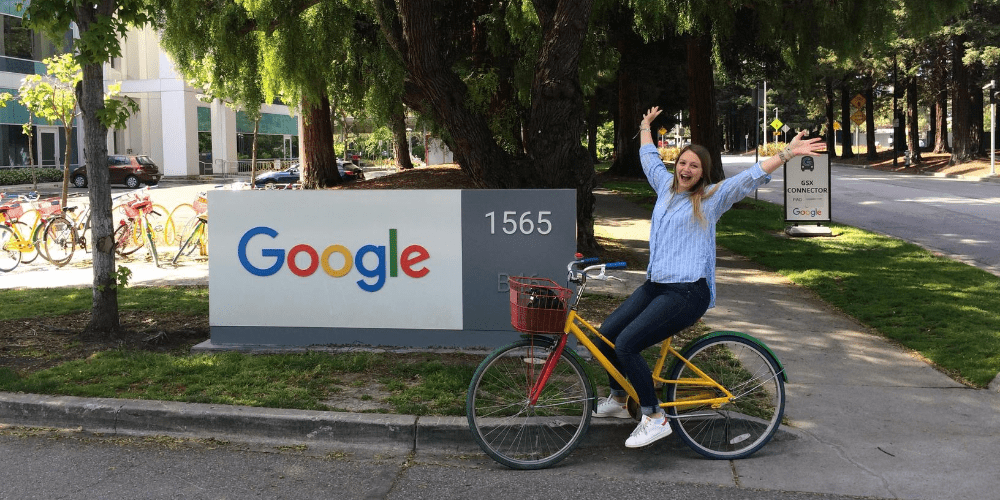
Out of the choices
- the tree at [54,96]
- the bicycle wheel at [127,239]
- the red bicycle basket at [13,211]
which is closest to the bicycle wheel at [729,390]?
the bicycle wheel at [127,239]

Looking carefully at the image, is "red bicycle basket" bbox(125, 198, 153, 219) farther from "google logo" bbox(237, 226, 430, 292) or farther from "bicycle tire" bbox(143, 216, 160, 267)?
"google logo" bbox(237, 226, 430, 292)

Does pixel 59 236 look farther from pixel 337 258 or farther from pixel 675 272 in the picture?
pixel 675 272

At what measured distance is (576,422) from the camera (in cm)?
543

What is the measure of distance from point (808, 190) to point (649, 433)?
11952 millimetres

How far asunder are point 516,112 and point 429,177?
11242 millimetres

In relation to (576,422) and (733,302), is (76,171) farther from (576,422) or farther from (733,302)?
(576,422)

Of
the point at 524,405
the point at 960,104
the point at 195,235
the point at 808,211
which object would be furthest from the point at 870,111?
the point at 524,405

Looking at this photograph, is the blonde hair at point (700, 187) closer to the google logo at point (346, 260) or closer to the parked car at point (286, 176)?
the google logo at point (346, 260)

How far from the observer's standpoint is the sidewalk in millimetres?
5066

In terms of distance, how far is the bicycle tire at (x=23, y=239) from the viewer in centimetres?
1402

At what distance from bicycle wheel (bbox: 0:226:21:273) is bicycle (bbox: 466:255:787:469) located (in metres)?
11.2

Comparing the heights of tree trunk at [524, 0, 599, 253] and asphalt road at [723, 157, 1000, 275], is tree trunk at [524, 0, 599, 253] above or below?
above

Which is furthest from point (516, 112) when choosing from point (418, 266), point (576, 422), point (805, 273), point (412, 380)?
point (576, 422)

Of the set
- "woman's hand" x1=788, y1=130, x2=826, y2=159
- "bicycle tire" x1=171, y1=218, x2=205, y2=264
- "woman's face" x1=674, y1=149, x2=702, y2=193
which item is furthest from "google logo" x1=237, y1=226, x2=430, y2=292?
"bicycle tire" x1=171, y1=218, x2=205, y2=264
